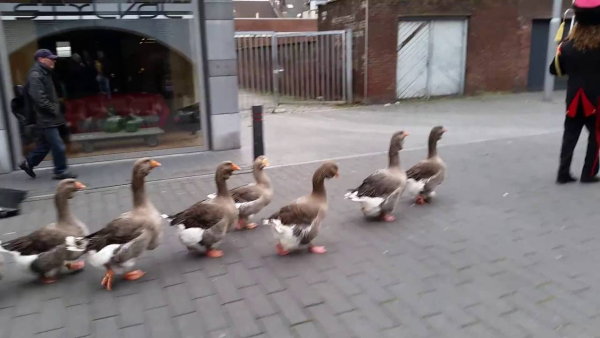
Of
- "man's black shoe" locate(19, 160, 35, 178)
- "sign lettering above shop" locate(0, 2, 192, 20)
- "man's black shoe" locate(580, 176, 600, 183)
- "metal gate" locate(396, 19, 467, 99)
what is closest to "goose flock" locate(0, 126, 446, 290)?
"man's black shoe" locate(580, 176, 600, 183)

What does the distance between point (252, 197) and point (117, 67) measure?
200 inches

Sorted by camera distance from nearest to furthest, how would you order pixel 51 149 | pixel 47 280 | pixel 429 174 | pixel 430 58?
pixel 47 280 → pixel 429 174 → pixel 51 149 → pixel 430 58

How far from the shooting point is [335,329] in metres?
3.38

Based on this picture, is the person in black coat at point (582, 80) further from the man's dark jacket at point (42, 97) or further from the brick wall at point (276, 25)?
the brick wall at point (276, 25)

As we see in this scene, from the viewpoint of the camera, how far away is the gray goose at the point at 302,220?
4391 millimetres

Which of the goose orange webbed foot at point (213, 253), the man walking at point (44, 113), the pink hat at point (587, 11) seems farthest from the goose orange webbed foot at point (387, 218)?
the man walking at point (44, 113)

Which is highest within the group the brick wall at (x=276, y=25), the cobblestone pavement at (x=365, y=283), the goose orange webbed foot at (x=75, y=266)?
the brick wall at (x=276, y=25)

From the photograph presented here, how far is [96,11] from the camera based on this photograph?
8.12 m

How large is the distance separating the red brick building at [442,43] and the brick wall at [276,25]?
11485mm

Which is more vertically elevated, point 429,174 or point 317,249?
point 429,174

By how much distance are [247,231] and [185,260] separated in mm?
893

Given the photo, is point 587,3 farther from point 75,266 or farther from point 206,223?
point 75,266

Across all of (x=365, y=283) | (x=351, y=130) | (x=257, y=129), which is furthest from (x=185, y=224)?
(x=351, y=130)

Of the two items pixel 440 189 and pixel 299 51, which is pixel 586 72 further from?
pixel 299 51
